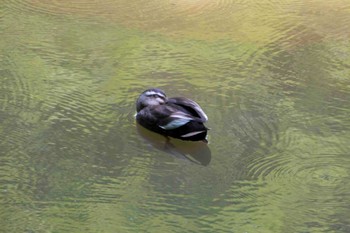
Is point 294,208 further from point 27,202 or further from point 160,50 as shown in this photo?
point 160,50

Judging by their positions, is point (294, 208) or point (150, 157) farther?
point (150, 157)

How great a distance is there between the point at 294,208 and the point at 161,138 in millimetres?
1290

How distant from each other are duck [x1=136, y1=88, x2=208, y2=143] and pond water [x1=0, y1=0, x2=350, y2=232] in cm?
10

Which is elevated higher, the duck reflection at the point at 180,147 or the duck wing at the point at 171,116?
the duck wing at the point at 171,116

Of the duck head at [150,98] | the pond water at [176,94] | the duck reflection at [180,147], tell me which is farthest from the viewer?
the duck head at [150,98]

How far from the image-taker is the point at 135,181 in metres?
5.24

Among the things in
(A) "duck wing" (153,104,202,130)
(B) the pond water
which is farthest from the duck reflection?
(A) "duck wing" (153,104,202,130)

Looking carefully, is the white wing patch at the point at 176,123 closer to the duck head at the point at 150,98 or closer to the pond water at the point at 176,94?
the pond water at the point at 176,94

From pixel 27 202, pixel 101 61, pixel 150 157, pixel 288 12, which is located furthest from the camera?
pixel 288 12

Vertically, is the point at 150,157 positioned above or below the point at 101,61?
below

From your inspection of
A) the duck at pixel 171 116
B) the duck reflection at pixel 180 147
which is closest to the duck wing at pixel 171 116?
the duck at pixel 171 116

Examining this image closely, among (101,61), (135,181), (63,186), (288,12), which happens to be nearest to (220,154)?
(135,181)

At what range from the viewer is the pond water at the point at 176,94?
16.3ft

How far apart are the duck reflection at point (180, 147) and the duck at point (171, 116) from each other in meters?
0.04
